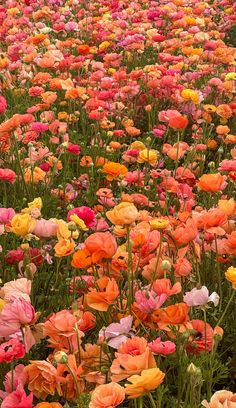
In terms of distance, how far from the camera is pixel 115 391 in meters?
1.23

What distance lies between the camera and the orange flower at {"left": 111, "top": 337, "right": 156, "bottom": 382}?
128 cm

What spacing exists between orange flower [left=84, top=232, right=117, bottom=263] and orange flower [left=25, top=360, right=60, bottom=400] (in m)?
0.31

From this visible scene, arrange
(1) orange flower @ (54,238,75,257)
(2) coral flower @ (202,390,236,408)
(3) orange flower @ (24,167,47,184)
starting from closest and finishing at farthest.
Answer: (2) coral flower @ (202,390,236,408) < (1) orange flower @ (54,238,75,257) < (3) orange flower @ (24,167,47,184)

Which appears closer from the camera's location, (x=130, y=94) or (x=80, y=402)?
(x=80, y=402)

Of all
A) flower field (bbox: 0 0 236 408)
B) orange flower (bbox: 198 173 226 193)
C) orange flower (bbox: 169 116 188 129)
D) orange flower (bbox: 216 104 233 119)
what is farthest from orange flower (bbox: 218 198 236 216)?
orange flower (bbox: 216 104 233 119)

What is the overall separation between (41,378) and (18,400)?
0.15 m

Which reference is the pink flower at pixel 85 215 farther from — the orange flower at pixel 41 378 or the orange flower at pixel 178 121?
the orange flower at pixel 178 121

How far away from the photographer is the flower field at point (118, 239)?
148cm

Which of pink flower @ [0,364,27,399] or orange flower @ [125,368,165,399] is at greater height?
orange flower @ [125,368,165,399]

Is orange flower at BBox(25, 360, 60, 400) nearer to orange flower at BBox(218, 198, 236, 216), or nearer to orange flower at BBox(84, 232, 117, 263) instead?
orange flower at BBox(84, 232, 117, 263)

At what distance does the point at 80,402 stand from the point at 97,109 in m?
2.17

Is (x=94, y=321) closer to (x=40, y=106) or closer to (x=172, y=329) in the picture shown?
(x=172, y=329)

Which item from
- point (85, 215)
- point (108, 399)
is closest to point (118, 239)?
point (85, 215)

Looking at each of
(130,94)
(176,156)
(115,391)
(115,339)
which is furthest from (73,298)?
(130,94)
